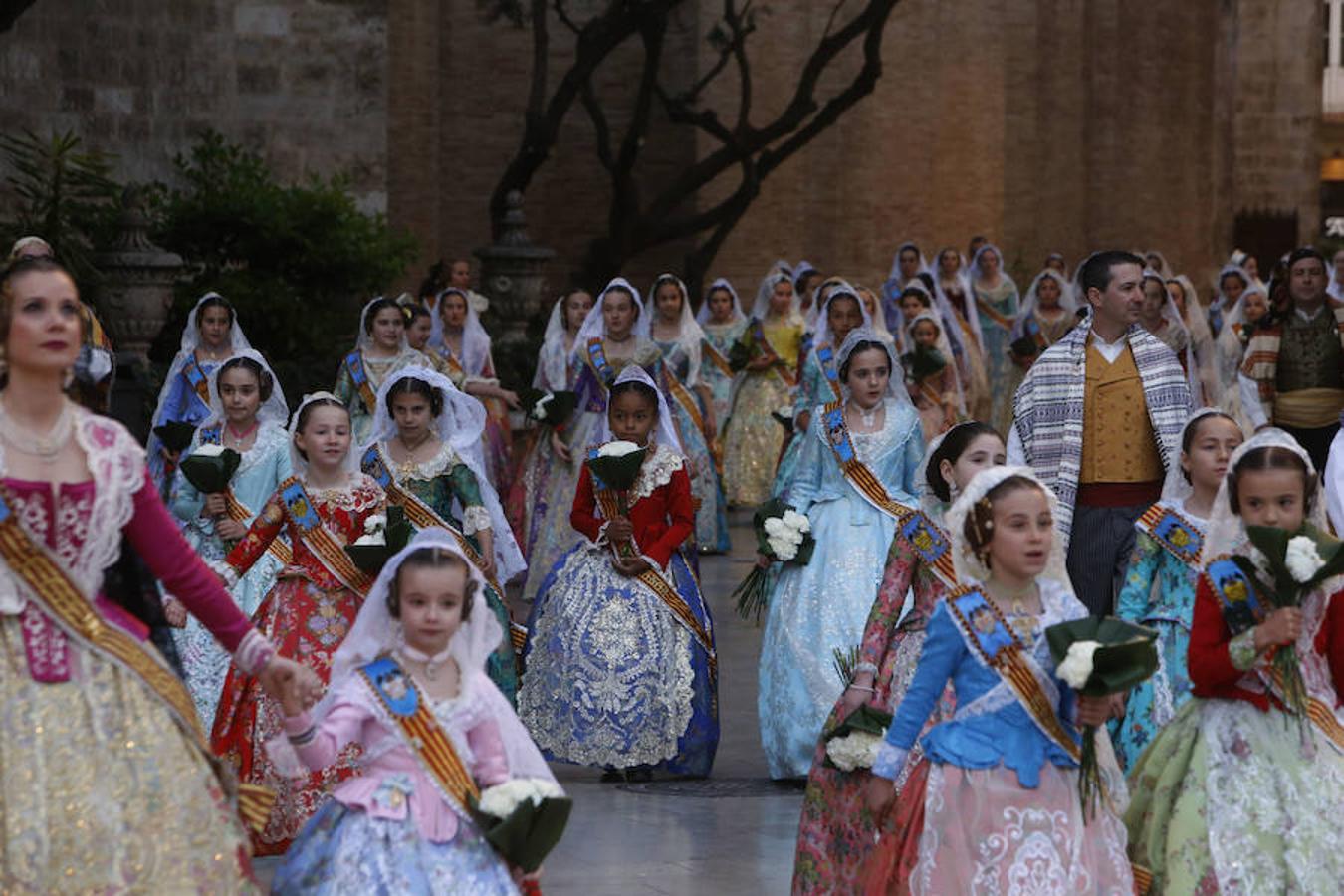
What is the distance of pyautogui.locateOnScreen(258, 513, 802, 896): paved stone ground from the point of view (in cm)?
906

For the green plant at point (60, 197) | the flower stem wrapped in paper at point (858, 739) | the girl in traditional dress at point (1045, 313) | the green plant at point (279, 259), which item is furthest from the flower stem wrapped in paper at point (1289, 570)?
the girl in traditional dress at point (1045, 313)

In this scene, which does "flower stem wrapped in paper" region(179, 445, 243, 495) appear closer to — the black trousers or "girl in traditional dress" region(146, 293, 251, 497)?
"girl in traditional dress" region(146, 293, 251, 497)

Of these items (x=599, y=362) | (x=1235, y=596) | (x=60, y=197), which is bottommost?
(x=1235, y=596)

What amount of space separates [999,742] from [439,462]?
4449mm

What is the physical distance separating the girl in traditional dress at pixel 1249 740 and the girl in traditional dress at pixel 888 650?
67cm

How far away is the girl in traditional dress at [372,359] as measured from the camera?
14.1 metres

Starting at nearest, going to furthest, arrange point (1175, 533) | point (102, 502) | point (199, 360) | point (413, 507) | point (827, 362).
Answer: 1. point (102, 502)
2. point (1175, 533)
3. point (413, 507)
4. point (199, 360)
5. point (827, 362)

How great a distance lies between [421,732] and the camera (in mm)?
6531

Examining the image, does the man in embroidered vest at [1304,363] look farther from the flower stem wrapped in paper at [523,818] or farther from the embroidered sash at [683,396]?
the flower stem wrapped in paper at [523,818]

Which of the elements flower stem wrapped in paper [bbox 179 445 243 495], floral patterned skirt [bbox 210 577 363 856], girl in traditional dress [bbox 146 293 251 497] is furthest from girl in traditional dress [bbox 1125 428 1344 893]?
girl in traditional dress [bbox 146 293 251 497]

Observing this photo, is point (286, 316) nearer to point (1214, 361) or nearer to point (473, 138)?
point (1214, 361)

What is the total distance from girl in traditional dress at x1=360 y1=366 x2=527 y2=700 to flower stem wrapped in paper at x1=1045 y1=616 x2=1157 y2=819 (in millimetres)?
4326

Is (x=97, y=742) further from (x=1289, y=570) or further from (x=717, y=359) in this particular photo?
(x=717, y=359)

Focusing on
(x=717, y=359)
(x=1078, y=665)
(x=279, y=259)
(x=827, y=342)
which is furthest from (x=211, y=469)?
(x=717, y=359)
